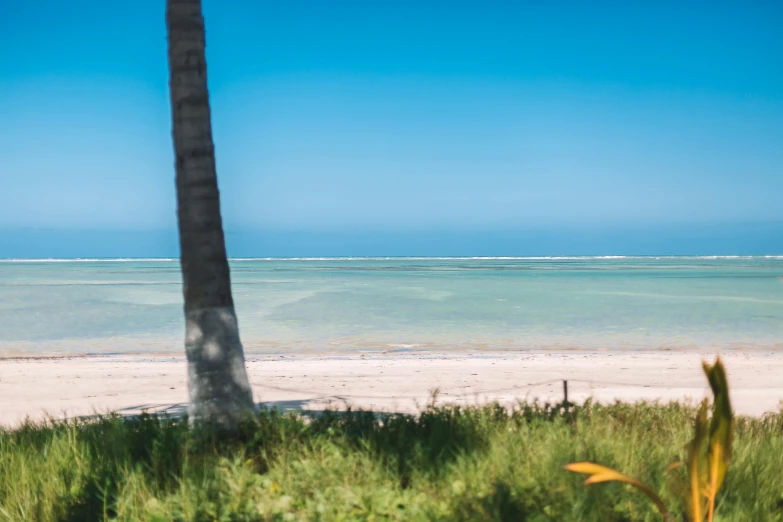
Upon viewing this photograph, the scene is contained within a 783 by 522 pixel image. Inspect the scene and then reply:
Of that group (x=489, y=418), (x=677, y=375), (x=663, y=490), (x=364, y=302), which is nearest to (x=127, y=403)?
(x=489, y=418)

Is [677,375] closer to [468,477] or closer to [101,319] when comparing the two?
[468,477]

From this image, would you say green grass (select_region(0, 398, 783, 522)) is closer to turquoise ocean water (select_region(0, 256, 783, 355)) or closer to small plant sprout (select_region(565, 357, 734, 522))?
small plant sprout (select_region(565, 357, 734, 522))

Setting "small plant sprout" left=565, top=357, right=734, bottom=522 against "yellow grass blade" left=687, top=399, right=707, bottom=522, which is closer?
"small plant sprout" left=565, top=357, right=734, bottom=522

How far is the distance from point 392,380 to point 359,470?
756 centimetres

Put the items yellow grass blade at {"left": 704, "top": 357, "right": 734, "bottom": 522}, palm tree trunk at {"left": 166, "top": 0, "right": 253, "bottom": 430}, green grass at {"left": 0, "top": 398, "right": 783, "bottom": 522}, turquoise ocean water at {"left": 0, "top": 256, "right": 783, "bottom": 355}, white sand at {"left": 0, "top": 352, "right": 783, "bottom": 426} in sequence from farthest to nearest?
turquoise ocean water at {"left": 0, "top": 256, "right": 783, "bottom": 355}, white sand at {"left": 0, "top": 352, "right": 783, "bottom": 426}, palm tree trunk at {"left": 166, "top": 0, "right": 253, "bottom": 430}, green grass at {"left": 0, "top": 398, "right": 783, "bottom": 522}, yellow grass blade at {"left": 704, "top": 357, "right": 734, "bottom": 522}

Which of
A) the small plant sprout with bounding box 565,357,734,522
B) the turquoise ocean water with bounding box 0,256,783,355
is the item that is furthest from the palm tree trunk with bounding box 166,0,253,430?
the turquoise ocean water with bounding box 0,256,783,355

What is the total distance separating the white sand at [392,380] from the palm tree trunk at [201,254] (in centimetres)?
274

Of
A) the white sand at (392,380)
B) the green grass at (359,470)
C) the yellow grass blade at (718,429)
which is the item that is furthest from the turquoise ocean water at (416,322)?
the yellow grass blade at (718,429)

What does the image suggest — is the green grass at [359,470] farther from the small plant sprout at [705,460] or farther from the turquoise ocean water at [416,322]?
the turquoise ocean water at [416,322]

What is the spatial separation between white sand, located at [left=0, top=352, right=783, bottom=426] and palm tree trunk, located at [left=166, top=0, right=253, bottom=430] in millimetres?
2735

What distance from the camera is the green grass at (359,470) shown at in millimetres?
3748

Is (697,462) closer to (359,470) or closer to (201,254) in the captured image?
(359,470)

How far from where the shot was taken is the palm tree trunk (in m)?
5.23

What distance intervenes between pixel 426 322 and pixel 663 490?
68.4 feet
